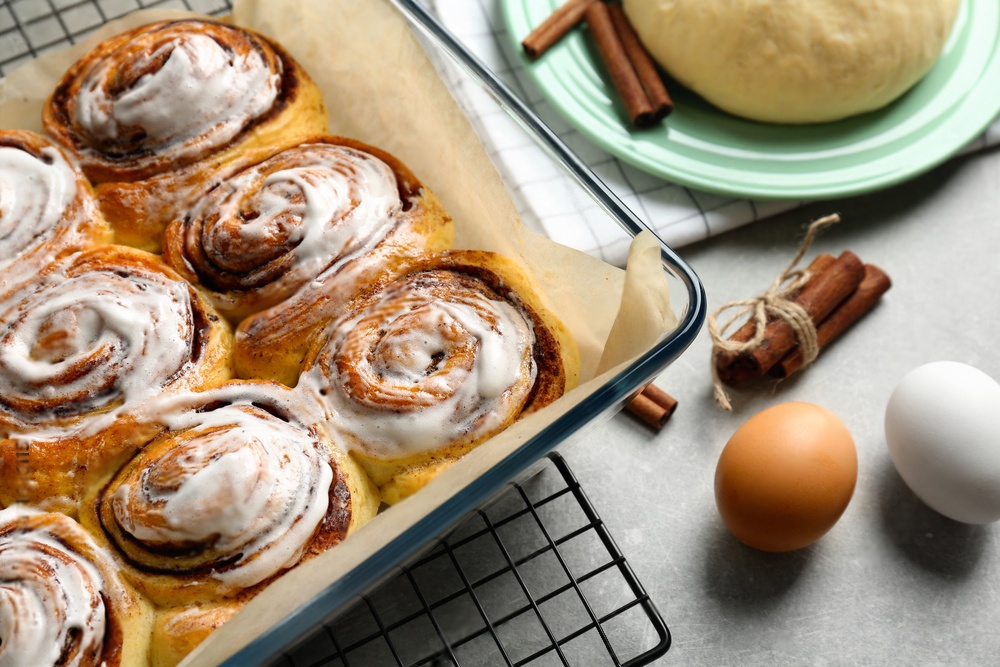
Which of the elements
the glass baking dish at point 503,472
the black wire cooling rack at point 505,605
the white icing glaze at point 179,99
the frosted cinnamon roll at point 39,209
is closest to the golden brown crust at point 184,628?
the glass baking dish at point 503,472

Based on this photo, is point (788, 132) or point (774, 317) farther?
point (788, 132)

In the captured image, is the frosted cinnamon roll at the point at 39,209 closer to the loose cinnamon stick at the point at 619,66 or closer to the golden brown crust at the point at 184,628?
the golden brown crust at the point at 184,628

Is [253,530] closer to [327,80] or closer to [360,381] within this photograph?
[360,381]

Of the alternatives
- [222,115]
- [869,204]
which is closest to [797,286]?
[869,204]

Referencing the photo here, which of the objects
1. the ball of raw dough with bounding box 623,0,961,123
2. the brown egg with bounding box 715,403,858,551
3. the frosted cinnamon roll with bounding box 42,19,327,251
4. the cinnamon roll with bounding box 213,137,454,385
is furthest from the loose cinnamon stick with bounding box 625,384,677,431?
the frosted cinnamon roll with bounding box 42,19,327,251

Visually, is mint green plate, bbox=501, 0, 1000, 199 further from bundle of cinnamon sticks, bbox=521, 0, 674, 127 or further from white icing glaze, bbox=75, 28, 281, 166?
white icing glaze, bbox=75, 28, 281, 166

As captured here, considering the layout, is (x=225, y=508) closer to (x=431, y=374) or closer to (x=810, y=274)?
(x=431, y=374)

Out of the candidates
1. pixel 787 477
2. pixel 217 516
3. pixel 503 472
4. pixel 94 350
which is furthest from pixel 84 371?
pixel 787 477
